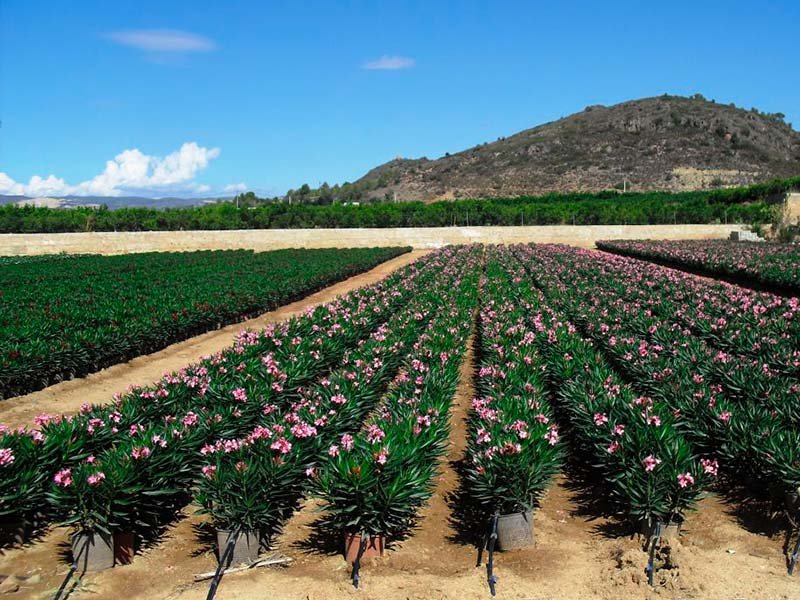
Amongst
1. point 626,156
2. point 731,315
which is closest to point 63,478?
point 731,315

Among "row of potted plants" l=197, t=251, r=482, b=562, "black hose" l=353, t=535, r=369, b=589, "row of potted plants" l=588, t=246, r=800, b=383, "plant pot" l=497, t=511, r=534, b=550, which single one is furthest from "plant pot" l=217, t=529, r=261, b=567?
"row of potted plants" l=588, t=246, r=800, b=383

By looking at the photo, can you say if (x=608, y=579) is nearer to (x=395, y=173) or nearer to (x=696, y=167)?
(x=696, y=167)

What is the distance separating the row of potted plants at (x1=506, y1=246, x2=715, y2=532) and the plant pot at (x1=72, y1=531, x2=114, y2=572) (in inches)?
153

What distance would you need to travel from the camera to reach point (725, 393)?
8258 mm

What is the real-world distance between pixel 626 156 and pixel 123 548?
95.1 meters

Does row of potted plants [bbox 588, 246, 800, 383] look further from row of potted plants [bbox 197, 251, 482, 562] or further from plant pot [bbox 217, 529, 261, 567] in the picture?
plant pot [bbox 217, 529, 261, 567]

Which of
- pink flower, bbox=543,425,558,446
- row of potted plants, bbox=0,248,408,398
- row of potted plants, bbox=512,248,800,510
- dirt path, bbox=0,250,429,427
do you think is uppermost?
pink flower, bbox=543,425,558,446

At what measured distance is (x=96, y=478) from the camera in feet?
16.4

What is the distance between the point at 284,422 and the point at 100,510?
71.2 inches

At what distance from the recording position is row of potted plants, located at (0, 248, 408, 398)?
1101cm

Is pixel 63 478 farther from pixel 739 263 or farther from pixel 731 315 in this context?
pixel 739 263

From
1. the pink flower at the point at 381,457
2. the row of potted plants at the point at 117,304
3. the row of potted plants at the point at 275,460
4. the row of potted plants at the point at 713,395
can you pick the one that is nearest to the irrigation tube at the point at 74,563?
the row of potted plants at the point at 275,460

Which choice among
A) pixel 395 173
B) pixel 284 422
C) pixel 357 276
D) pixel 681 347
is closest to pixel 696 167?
pixel 395 173

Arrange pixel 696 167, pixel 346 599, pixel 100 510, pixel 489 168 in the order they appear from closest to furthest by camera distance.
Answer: pixel 346 599
pixel 100 510
pixel 696 167
pixel 489 168
